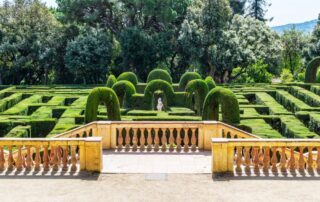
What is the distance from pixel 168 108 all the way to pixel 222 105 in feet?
38.3

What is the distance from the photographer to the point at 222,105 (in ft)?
63.4

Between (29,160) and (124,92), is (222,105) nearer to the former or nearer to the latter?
(29,160)

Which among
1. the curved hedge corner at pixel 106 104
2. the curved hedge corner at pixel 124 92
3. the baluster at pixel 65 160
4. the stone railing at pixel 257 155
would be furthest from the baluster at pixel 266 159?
the curved hedge corner at pixel 124 92

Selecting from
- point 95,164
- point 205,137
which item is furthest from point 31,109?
point 95,164

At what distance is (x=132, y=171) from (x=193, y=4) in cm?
4148

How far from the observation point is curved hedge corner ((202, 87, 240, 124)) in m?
19.1

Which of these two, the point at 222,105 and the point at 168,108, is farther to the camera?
the point at 168,108

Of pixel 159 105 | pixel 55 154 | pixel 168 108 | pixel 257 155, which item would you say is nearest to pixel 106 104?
pixel 55 154

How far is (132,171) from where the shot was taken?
1266 cm

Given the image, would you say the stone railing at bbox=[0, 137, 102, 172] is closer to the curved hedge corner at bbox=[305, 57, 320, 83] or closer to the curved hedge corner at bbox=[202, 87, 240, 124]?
the curved hedge corner at bbox=[202, 87, 240, 124]

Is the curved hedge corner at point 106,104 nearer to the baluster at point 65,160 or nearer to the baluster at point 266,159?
the baluster at point 65,160

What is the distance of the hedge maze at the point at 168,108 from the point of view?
19219mm

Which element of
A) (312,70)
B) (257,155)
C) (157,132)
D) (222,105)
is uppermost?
(312,70)

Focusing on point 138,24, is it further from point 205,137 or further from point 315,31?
point 205,137
